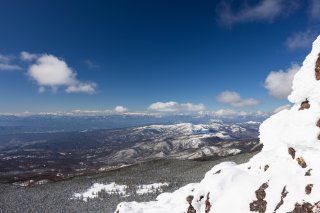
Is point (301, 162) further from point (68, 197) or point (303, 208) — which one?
point (68, 197)

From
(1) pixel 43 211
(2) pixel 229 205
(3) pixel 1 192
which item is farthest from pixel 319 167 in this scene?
(3) pixel 1 192

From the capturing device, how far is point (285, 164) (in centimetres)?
2455

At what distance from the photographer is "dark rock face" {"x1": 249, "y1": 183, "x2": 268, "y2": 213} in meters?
23.7

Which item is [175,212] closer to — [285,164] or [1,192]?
[285,164]

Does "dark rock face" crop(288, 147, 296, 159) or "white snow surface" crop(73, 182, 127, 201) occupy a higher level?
"dark rock face" crop(288, 147, 296, 159)

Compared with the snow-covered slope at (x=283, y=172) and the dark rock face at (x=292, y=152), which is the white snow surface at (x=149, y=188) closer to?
the snow-covered slope at (x=283, y=172)

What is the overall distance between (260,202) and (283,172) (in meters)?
2.98

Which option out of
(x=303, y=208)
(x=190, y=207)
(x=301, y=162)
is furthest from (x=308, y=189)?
(x=190, y=207)

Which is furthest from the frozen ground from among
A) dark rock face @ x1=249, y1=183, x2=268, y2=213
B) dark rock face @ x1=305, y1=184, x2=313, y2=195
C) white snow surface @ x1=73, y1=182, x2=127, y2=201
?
dark rock face @ x1=305, y1=184, x2=313, y2=195

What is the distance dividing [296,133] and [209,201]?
34.5ft

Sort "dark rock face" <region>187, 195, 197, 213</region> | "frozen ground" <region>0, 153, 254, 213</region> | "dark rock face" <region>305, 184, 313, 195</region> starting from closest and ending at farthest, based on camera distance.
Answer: "dark rock face" <region>305, 184, 313, 195</region>, "dark rock face" <region>187, 195, 197, 213</region>, "frozen ground" <region>0, 153, 254, 213</region>

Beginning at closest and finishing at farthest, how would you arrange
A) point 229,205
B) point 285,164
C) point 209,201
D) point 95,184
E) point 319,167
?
point 319,167 < point 285,164 < point 229,205 < point 209,201 < point 95,184

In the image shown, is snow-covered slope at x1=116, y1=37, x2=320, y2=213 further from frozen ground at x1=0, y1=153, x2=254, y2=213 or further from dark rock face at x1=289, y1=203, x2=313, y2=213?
frozen ground at x1=0, y1=153, x2=254, y2=213

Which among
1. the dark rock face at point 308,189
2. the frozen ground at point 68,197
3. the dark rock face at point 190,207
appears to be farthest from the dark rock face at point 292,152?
the frozen ground at point 68,197
